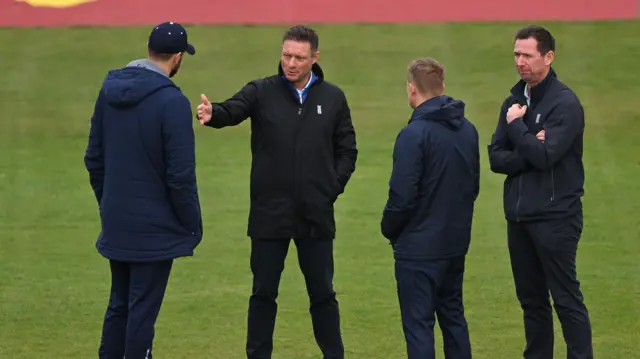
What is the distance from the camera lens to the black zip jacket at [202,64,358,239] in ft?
20.0

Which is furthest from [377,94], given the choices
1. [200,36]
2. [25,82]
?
[25,82]

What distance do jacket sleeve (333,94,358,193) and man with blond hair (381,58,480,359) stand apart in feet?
2.06

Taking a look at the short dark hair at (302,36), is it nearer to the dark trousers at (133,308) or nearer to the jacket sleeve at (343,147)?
the jacket sleeve at (343,147)

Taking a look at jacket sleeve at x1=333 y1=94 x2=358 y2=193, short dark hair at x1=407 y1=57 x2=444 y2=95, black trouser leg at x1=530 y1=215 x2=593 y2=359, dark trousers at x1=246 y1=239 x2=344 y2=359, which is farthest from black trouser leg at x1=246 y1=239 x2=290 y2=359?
black trouser leg at x1=530 y1=215 x2=593 y2=359

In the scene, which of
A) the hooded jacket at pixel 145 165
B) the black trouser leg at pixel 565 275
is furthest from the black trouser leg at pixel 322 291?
the black trouser leg at pixel 565 275

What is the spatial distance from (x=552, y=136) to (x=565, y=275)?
2.29ft

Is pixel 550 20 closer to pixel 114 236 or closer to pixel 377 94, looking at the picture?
pixel 377 94

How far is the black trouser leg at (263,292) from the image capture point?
6133mm

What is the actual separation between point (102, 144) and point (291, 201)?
104 centimetres

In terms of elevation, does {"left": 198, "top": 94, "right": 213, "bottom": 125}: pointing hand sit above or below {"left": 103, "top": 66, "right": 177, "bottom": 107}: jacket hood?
below

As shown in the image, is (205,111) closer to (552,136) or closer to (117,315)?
(117,315)

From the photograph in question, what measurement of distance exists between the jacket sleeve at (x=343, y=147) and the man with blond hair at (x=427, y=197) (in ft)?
2.06

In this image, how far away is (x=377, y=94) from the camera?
14703 millimetres

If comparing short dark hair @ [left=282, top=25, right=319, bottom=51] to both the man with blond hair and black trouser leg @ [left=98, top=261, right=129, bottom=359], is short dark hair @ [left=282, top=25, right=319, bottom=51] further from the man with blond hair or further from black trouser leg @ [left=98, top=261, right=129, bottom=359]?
black trouser leg @ [left=98, top=261, right=129, bottom=359]
